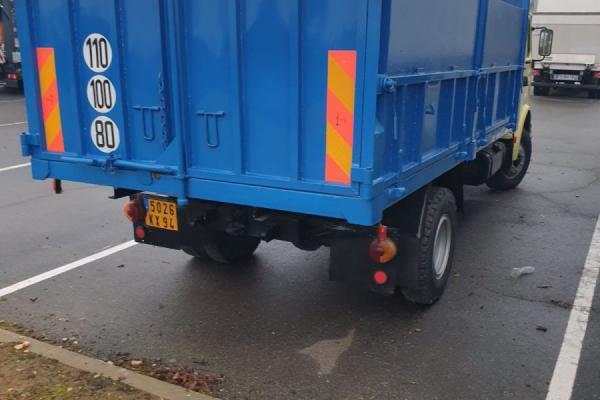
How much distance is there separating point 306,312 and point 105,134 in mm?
1947

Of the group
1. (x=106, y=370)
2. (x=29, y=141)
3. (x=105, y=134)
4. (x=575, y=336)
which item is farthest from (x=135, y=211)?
(x=575, y=336)

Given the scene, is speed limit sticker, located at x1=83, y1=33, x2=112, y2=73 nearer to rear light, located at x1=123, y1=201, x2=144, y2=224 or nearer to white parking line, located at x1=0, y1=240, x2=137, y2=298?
rear light, located at x1=123, y1=201, x2=144, y2=224

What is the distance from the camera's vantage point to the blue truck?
3.27 meters

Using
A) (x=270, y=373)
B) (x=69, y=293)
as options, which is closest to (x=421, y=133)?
(x=270, y=373)

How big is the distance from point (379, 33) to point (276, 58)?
0.64m

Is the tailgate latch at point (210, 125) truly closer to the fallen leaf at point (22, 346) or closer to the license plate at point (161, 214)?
the license plate at point (161, 214)

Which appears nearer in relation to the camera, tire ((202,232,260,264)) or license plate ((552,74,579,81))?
tire ((202,232,260,264))

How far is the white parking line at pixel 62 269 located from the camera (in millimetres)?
4902

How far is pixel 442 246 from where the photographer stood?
474cm

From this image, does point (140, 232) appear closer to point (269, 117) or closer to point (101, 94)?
point (101, 94)

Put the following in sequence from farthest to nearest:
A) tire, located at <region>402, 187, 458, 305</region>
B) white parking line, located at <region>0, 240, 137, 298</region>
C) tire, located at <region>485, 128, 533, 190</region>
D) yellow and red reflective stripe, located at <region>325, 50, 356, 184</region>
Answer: tire, located at <region>485, 128, 533, 190</region>, white parking line, located at <region>0, 240, 137, 298</region>, tire, located at <region>402, 187, 458, 305</region>, yellow and red reflective stripe, located at <region>325, 50, 356, 184</region>

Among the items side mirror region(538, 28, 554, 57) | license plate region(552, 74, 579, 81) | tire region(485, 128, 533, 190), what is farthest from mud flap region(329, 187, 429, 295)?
license plate region(552, 74, 579, 81)

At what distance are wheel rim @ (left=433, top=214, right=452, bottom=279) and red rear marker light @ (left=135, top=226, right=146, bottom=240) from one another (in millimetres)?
2197

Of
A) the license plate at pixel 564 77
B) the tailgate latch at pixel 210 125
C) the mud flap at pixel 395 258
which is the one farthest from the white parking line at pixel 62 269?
the license plate at pixel 564 77
